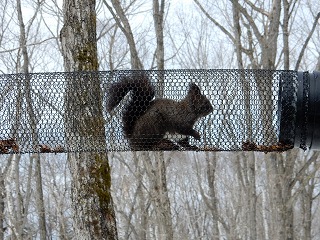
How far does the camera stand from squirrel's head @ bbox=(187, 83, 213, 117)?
7.98 ft

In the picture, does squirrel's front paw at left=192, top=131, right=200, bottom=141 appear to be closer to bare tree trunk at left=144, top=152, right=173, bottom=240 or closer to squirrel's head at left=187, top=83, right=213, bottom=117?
squirrel's head at left=187, top=83, right=213, bottom=117

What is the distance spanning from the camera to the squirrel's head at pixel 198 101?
7.98 ft

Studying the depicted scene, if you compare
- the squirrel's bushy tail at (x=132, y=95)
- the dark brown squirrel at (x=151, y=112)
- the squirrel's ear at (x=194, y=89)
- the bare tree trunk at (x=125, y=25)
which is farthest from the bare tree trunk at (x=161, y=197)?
the squirrel's ear at (x=194, y=89)

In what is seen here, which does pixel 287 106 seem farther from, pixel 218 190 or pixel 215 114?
pixel 218 190

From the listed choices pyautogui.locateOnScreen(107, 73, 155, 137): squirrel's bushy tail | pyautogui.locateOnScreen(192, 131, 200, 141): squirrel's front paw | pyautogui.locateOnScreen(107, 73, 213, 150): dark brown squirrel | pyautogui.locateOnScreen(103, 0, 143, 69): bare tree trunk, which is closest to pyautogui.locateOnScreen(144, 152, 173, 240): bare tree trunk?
pyautogui.locateOnScreen(103, 0, 143, 69): bare tree trunk

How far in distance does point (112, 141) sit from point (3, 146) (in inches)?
21.3

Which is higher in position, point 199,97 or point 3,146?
point 199,97

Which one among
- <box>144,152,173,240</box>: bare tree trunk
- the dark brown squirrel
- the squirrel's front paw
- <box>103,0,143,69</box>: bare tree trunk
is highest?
<box>103,0,143,69</box>: bare tree trunk

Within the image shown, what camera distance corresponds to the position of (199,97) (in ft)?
8.03

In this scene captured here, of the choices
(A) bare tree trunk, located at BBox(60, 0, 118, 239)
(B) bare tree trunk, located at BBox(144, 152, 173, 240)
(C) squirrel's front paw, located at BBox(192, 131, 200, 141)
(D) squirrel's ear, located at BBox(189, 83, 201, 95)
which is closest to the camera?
(D) squirrel's ear, located at BBox(189, 83, 201, 95)

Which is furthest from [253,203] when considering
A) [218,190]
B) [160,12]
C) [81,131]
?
[218,190]

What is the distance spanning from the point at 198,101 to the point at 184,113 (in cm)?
27

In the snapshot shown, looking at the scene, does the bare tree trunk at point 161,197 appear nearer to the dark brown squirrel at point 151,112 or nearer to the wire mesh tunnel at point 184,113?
the dark brown squirrel at point 151,112

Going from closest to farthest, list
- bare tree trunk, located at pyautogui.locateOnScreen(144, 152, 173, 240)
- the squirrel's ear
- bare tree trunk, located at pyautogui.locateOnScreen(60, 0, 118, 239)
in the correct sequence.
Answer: the squirrel's ear → bare tree trunk, located at pyautogui.locateOnScreen(60, 0, 118, 239) → bare tree trunk, located at pyautogui.locateOnScreen(144, 152, 173, 240)
